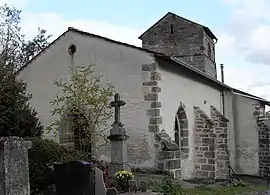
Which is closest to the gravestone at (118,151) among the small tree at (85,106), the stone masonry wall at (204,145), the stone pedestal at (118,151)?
the stone pedestal at (118,151)

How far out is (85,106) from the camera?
582 inches

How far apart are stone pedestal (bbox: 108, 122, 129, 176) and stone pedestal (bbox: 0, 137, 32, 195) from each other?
18.2ft

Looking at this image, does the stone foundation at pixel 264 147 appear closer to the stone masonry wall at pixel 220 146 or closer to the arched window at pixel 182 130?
the stone masonry wall at pixel 220 146

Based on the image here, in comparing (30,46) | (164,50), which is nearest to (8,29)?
(30,46)

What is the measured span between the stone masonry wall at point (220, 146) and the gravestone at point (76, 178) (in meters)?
12.5

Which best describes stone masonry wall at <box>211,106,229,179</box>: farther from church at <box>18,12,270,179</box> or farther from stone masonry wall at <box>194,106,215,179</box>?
stone masonry wall at <box>194,106,215,179</box>

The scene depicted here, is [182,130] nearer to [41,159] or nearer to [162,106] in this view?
[162,106]

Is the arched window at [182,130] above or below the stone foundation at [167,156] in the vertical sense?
above

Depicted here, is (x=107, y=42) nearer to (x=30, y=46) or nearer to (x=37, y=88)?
(x=37, y=88)

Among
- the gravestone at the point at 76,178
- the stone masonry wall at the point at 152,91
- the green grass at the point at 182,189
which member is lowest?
the green grass at the point at 182,189

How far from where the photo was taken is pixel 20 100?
11656 millimetres

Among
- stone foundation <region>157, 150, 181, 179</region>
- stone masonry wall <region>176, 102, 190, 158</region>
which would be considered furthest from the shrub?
stone masonry wall <region>176, 102, 190, 158</region>

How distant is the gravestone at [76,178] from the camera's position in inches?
292

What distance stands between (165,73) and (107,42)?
7.97 ft
